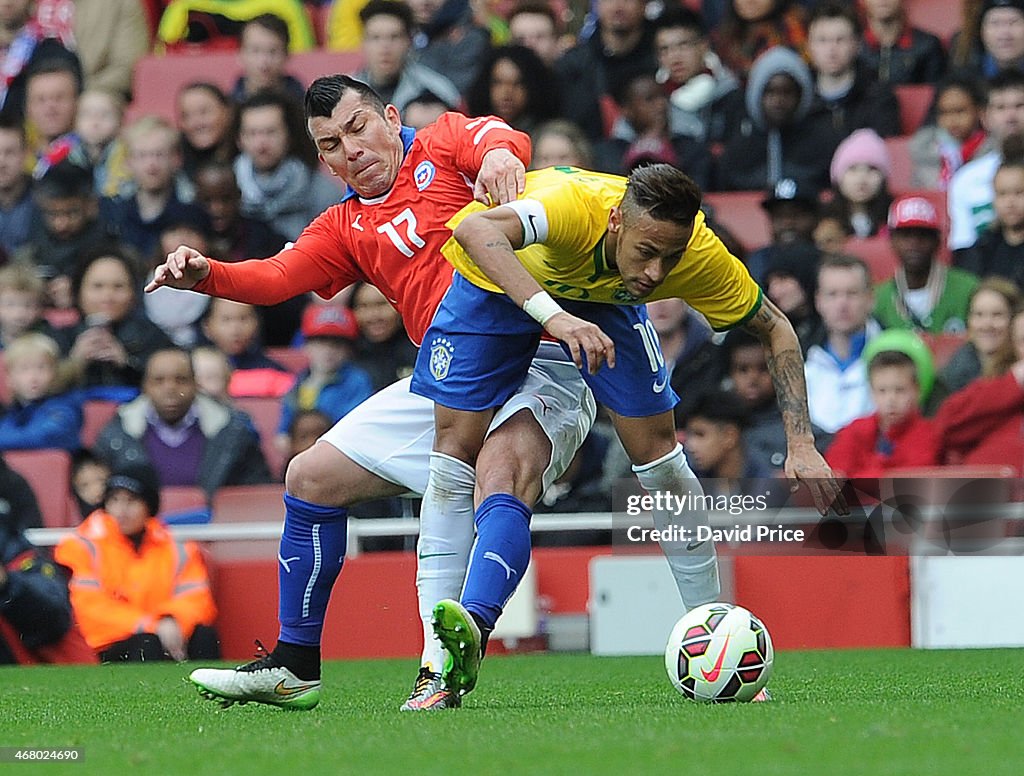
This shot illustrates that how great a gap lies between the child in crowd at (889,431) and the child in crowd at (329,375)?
2713 mm

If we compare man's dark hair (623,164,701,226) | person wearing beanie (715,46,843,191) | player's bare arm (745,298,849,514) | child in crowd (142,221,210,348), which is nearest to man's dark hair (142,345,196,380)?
child in crowd (142,221,210,348)

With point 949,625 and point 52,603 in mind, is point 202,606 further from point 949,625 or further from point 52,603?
point 949,625

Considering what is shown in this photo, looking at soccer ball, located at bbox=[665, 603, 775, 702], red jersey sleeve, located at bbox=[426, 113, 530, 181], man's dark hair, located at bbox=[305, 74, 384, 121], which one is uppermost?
man's dark hair, located at bbox=[305, 74, 384, 121]

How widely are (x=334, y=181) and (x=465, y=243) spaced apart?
761 centimetres

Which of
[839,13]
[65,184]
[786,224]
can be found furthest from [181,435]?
[839,13]

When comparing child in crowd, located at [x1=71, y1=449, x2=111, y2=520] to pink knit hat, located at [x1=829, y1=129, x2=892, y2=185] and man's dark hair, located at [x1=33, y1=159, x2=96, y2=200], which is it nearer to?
man's dark hair, located at [x1=33, y1=159, x2=96, y2=200]

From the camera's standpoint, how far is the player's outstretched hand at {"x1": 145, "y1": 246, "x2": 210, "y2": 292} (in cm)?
590

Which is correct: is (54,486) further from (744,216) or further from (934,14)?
(934,14)

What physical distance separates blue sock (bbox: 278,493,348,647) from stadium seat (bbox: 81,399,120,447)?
16.9ft

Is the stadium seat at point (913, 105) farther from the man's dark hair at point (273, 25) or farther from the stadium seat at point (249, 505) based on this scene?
the stadium seat at point (249, 505)

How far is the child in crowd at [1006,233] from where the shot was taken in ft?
34.8

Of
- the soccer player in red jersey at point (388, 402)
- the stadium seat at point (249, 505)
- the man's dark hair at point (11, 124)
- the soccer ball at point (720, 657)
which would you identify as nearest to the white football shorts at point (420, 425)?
the soccer player in red jersey at point (388, 402)

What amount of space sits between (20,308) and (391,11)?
3.22 m

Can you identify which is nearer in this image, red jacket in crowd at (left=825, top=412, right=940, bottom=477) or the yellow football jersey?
the yellow football jersey
